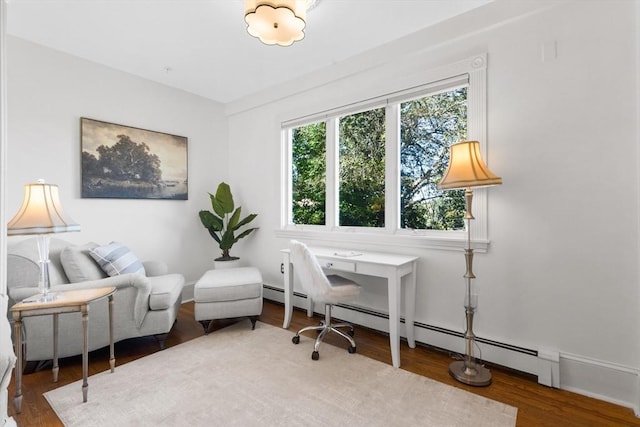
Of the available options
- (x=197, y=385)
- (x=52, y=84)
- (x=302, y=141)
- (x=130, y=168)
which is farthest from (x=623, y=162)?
(x=52, y=84)

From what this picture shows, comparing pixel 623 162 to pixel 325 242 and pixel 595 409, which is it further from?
pixel 325 242

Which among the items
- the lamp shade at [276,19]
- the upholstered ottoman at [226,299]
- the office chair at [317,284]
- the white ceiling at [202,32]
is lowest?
the upholstered ottoman at [226,299]

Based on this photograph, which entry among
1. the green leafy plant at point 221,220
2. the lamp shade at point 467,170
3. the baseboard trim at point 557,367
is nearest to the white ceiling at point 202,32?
the lamp shade at point 467,170

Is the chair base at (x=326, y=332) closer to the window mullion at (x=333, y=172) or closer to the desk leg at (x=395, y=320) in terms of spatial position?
the desk leg at (x=395, y=320)

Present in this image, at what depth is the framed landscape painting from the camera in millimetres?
3051

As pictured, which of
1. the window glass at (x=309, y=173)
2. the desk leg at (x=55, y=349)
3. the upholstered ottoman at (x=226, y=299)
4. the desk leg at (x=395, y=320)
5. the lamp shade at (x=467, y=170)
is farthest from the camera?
the window glass at (x=309, y=173)

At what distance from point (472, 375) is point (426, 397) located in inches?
16.6

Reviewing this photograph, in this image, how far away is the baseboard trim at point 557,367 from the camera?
1770 millimetres

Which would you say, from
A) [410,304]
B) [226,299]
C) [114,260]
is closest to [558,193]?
[410,304]

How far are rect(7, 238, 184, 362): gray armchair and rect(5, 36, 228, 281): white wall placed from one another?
0.60 meters

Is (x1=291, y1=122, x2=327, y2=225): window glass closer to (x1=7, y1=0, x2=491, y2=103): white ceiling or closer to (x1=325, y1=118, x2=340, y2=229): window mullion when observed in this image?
(x1=325, y1=118, x2=340, y2=229): window mullion

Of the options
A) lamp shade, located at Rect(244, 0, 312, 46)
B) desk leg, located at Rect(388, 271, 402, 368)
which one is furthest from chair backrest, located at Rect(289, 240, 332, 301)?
lamp shade, located at Rect(244, 0, 312, 46)

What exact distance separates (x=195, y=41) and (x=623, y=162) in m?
3.39

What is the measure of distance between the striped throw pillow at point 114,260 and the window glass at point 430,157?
102 inches
